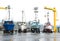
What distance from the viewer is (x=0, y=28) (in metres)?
31.4

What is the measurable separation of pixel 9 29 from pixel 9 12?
35.2ft

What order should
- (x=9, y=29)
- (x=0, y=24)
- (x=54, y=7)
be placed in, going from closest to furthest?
(x=9, y=29) < (x=0, y=24) < (x=54, y=7)

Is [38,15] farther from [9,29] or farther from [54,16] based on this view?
[9,29]

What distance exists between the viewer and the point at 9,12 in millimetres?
34812

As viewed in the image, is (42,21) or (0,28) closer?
(0,28)

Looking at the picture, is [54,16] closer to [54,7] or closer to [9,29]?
[54,7]

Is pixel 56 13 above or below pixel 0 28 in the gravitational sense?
above

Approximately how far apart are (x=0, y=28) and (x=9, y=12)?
13.9ft

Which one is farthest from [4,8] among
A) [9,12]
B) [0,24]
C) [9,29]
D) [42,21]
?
[9,29]

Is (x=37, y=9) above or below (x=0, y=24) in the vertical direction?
above

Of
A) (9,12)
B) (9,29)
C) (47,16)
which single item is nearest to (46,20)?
(47,16)

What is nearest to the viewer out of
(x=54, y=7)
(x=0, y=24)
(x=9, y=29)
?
(x=9, y=29)

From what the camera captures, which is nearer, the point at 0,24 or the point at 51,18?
the point at 0,24

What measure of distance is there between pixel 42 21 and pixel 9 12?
17.4 feet
